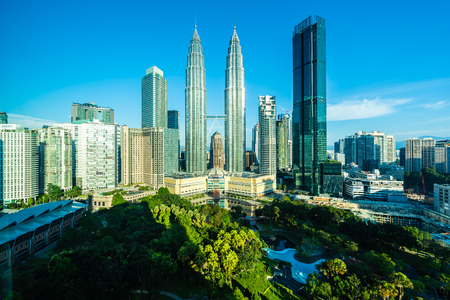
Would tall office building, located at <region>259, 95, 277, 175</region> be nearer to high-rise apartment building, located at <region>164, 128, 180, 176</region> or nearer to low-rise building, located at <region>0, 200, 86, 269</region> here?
high-rise apartment building, located at <region>164, 128, 180, 176</region>

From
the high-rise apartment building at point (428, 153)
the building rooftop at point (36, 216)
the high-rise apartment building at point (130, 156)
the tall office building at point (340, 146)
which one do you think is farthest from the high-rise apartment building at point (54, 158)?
the tall office building at point (340, 146)

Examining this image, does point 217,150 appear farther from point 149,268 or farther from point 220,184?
point 149,268

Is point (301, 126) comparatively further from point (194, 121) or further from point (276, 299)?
point (276, 299)

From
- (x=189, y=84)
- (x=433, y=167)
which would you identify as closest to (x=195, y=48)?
(x=189, y=84)

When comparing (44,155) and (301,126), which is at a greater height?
(301,126)

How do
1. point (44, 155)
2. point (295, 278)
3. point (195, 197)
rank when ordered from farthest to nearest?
point (195, 197) < point (44, 155) < point (295, 278)

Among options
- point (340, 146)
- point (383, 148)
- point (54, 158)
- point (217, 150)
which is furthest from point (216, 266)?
point (340, 146)
